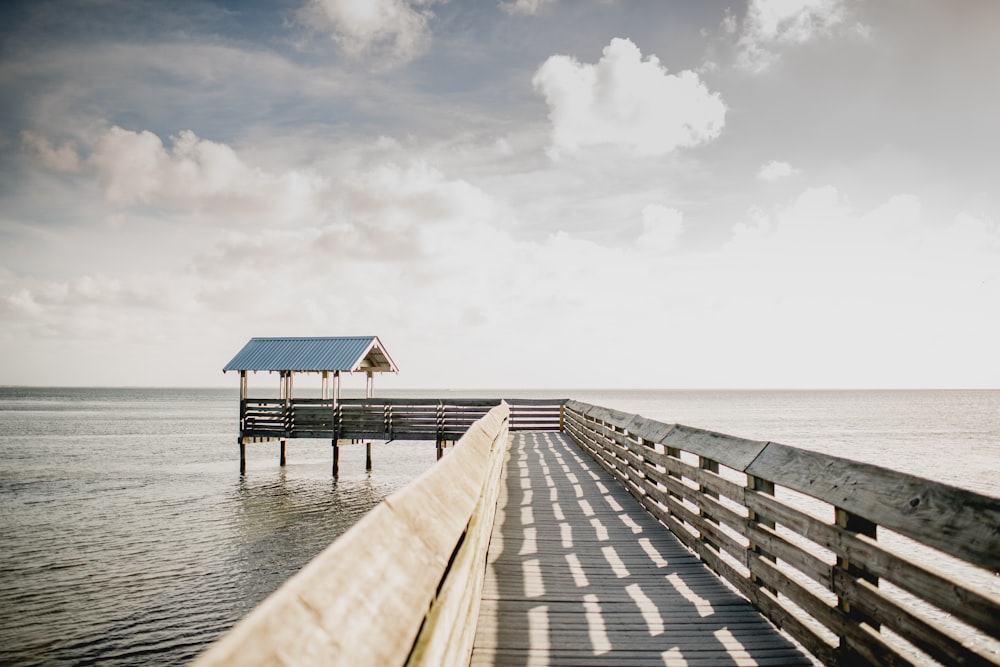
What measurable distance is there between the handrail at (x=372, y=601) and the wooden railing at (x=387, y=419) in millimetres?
20076

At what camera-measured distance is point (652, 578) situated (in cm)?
488

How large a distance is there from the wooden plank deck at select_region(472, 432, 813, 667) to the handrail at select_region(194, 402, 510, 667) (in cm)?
165

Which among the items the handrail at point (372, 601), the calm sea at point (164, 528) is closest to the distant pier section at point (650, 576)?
the handrail at point (372, 601)

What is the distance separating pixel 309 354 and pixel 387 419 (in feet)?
15.7

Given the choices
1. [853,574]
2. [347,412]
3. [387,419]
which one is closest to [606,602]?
[853,574]

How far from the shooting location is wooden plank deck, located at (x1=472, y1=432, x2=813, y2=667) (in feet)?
11.5

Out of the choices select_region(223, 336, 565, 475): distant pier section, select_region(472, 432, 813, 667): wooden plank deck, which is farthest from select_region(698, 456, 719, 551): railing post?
select_region(223, 336, 565, 475): distant pier section

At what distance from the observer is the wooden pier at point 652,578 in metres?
1.24

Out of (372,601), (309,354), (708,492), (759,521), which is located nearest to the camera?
(372,601)

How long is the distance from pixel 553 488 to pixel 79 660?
7250mm

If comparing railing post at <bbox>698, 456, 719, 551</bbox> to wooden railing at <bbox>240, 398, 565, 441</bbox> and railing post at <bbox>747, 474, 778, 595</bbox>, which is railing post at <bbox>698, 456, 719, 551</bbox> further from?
wooden railing at <bbox>240, 398, 565, 441</bbox>

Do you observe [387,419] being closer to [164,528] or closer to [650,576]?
[164,528]

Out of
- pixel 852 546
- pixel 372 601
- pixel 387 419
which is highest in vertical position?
pixel 372 601

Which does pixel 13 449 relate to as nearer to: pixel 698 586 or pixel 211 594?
pixel 211 594
